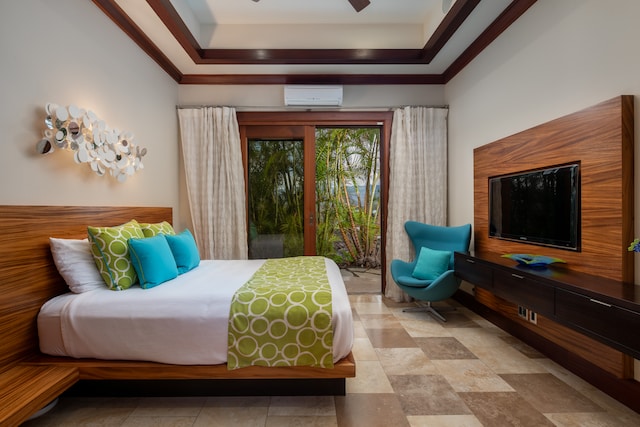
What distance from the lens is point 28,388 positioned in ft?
5.17

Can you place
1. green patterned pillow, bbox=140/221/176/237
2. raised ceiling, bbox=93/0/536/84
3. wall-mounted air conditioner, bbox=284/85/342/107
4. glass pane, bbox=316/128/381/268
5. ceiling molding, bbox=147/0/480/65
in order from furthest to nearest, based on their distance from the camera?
glass pane, bbox=316/128/381/268 → wall-mounted air conditioner, bbox=284/85/342/107 → ceiling molding, bbox=147/0/480/65 → raised ceiling, bbox=93/0/536/84 → green patterned pillow, bbox=140/221/176/237

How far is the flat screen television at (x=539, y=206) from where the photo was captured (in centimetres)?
215

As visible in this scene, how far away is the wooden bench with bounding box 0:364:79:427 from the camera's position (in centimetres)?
142

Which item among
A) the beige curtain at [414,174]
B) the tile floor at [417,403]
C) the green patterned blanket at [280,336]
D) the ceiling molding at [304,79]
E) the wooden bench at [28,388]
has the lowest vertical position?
the tile floor at [417,403]

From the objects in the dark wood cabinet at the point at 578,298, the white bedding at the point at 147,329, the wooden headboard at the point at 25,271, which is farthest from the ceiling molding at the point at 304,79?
the white bedding at the point at 147,329

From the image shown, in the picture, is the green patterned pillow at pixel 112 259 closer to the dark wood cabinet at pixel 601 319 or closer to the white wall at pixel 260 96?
the white wall at pixel 260 96

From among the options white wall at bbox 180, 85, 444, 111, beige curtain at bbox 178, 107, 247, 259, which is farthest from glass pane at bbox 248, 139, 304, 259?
A: white wall at bbox 180, 85, 444, 111

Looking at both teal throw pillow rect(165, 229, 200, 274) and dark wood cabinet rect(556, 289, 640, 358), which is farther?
teal throw pillow rect(165, 229, 200, 274)

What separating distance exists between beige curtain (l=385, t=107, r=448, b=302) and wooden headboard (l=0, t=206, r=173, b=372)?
3223 mm

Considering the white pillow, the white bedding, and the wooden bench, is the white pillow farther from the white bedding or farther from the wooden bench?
the wooden bench

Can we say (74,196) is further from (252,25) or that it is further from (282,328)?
(252,25)

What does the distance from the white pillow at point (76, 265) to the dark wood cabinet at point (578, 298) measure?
2.80 metres

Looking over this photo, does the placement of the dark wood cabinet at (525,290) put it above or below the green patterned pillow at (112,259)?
below

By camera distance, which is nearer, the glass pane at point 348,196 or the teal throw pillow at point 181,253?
the teal throw pillow at point 181,253
